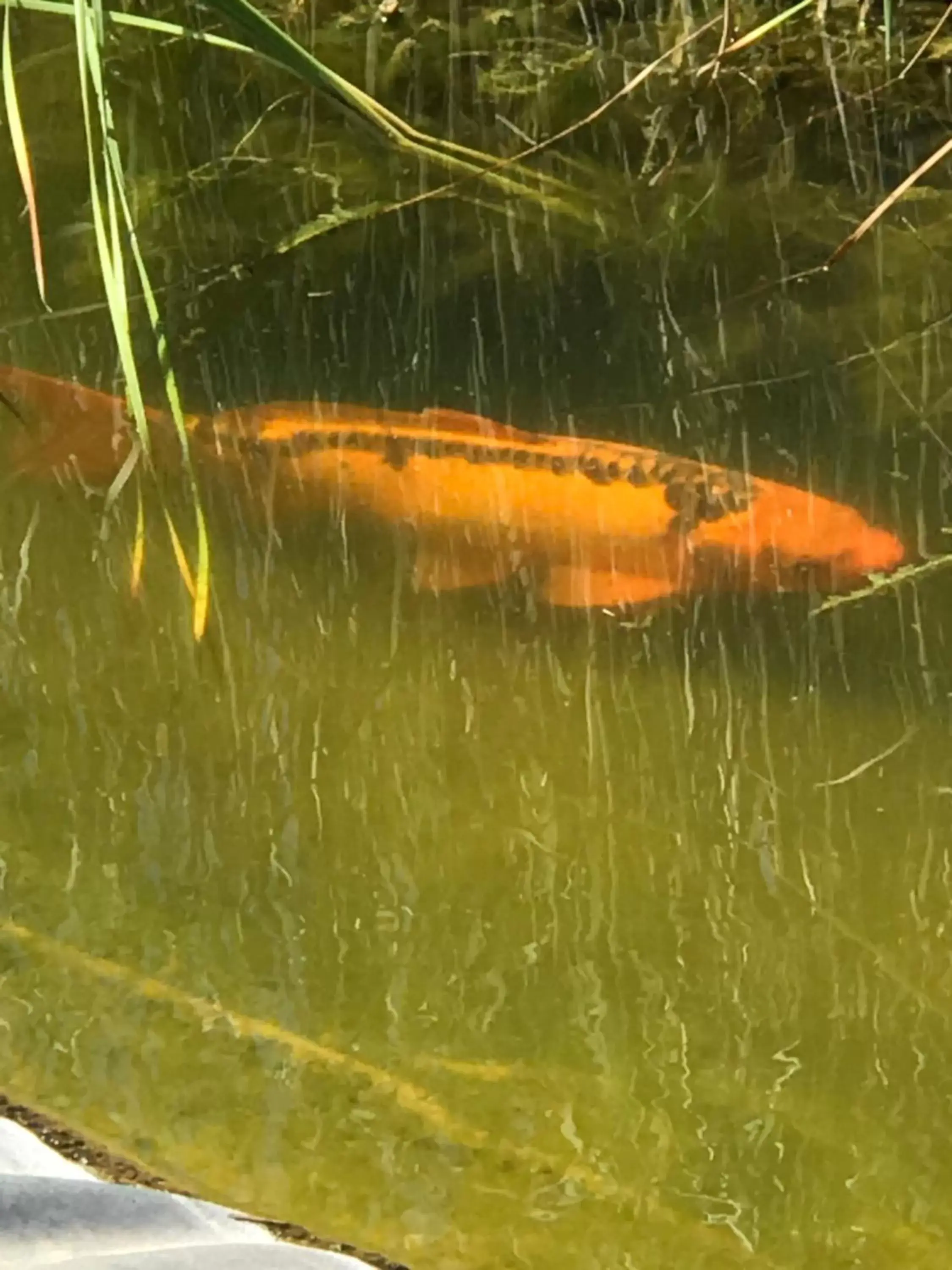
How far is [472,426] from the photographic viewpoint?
6.17 ft

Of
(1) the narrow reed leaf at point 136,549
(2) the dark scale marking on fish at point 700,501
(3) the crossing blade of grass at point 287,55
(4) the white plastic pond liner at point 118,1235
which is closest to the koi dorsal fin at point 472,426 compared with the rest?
(2) the dark scale marking on fish at point 700,501

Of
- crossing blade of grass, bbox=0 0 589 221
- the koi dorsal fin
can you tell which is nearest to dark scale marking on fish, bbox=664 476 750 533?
the koi dorsal fin

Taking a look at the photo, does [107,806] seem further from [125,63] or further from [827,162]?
[125,63]

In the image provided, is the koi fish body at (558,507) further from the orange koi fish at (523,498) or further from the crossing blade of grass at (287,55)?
the crossing blade of grass at (287,55)

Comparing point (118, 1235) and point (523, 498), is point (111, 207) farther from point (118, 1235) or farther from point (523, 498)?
point (523, 498)

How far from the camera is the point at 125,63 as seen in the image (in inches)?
125

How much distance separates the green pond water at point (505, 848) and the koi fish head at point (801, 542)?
1.3 inches

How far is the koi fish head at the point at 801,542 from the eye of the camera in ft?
5.34

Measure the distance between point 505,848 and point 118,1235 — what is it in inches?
22.6

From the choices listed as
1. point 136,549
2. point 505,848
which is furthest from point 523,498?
point 505,848

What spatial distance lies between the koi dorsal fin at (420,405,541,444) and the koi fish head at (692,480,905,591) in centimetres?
25

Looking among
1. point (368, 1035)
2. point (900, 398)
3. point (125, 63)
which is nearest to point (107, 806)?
point (368, 1035)

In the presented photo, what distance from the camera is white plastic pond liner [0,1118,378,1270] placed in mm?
744

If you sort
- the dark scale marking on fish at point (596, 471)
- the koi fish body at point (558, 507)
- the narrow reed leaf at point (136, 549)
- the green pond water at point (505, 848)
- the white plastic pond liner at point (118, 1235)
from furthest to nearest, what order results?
the dark scale marking on fish at point (596, 471), the koi fish body at point (558, 507), the narrow reed leaf at point (136, 549), the green pond water at point (505, 848), the white plastic pond liner at point (118, 1235)
